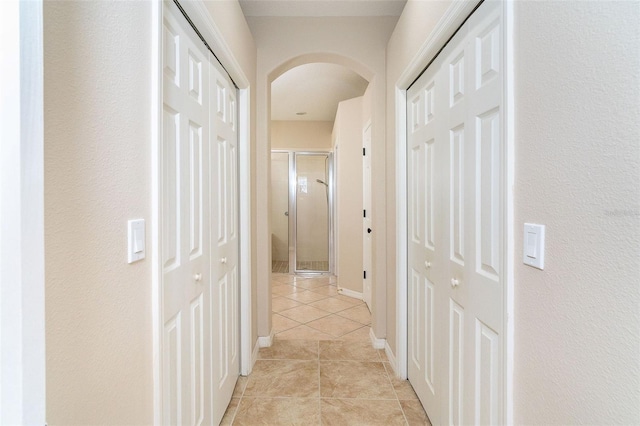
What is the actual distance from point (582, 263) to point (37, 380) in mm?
1062

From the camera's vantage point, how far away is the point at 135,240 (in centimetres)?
86

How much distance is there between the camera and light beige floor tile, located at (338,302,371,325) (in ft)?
10.8

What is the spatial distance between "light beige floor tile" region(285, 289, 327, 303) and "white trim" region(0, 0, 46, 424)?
11.8ft

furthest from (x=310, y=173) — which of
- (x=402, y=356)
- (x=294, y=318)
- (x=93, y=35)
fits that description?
(x=93, y=35)

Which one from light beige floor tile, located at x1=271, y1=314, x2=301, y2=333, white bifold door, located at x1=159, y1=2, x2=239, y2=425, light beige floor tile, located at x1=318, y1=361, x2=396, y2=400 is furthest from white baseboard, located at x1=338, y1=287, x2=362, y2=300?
white bifold door, located at x1=159, y1=2, x2=239, y2=425

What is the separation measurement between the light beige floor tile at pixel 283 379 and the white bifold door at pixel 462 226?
71cm

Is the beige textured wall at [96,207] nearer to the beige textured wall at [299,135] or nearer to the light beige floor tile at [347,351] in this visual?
the light beige floor tile at [347,351]

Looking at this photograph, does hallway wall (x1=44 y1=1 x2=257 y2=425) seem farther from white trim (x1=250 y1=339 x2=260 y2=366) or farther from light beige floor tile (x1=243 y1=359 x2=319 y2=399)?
white trim (x1=250 y1=339 x2=260 y2=366)

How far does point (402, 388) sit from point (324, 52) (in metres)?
2.53

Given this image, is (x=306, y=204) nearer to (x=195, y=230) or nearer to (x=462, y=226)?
(x=195, y=230)

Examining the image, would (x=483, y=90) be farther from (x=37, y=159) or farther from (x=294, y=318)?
(x=294, y=318)

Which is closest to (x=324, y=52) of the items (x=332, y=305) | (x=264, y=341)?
(x=264, y=341)

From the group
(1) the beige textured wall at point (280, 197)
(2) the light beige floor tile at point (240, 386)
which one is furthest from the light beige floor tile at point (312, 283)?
(2) the light beige floor tile at point (240, 386)

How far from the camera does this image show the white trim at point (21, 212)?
453 mm
